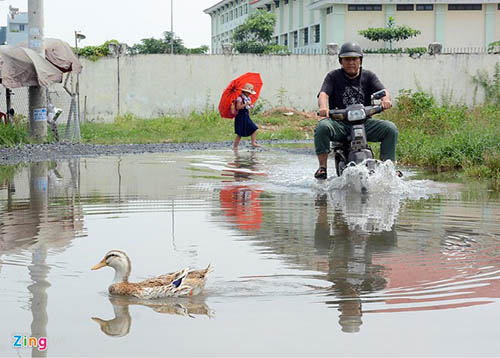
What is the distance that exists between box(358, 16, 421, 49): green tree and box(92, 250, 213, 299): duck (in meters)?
52.0

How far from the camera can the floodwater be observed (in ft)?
13.8

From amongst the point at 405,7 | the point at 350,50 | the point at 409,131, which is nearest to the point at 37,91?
the point at 409,131

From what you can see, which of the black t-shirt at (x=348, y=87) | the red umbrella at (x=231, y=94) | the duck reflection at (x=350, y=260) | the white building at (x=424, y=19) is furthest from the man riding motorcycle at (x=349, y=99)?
the white building at (x=424, y=19)

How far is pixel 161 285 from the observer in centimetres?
500

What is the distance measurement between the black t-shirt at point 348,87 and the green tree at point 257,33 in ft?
184

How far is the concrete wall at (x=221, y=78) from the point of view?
31469 mm

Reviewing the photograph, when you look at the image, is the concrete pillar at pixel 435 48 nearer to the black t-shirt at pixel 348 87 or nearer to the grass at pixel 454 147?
the grass at pixel 454 147

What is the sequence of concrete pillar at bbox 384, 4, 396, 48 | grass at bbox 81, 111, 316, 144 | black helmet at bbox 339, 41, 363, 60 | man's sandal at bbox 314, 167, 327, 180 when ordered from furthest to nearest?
concrete pillar at bbox 384, 4, 396, 48 < grass at bbox 81, 111, 316, 144 < man's sandal at bbox 314, 167, 327, 180 < black helmet at bbox 339, 41, 363, 60

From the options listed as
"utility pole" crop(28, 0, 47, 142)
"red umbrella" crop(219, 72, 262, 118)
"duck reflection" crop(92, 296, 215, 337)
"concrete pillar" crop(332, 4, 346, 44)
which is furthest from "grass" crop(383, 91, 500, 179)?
"concrete pillar" crop(332, 4, 346, 44)

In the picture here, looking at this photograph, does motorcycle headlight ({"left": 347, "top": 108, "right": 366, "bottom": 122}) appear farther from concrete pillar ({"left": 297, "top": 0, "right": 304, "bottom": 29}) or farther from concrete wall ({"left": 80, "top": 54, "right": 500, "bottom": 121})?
concrete pillar ({"left": 297, "top": 0, "right": 304, "bottom": 29})

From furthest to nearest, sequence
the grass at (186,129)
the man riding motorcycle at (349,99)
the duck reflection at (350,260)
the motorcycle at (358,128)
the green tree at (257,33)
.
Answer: the green tree at (257,33) < the grass at (186,129) < the man riding motorcycle at (349,99) < the motorcycle at (358,128) < the duck reflection at (350,260)

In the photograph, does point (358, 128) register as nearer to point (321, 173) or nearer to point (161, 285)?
point (321, 173)

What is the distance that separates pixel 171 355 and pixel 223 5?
91.1 metres

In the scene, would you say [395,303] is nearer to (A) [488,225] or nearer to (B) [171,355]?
(B) [171,355]
